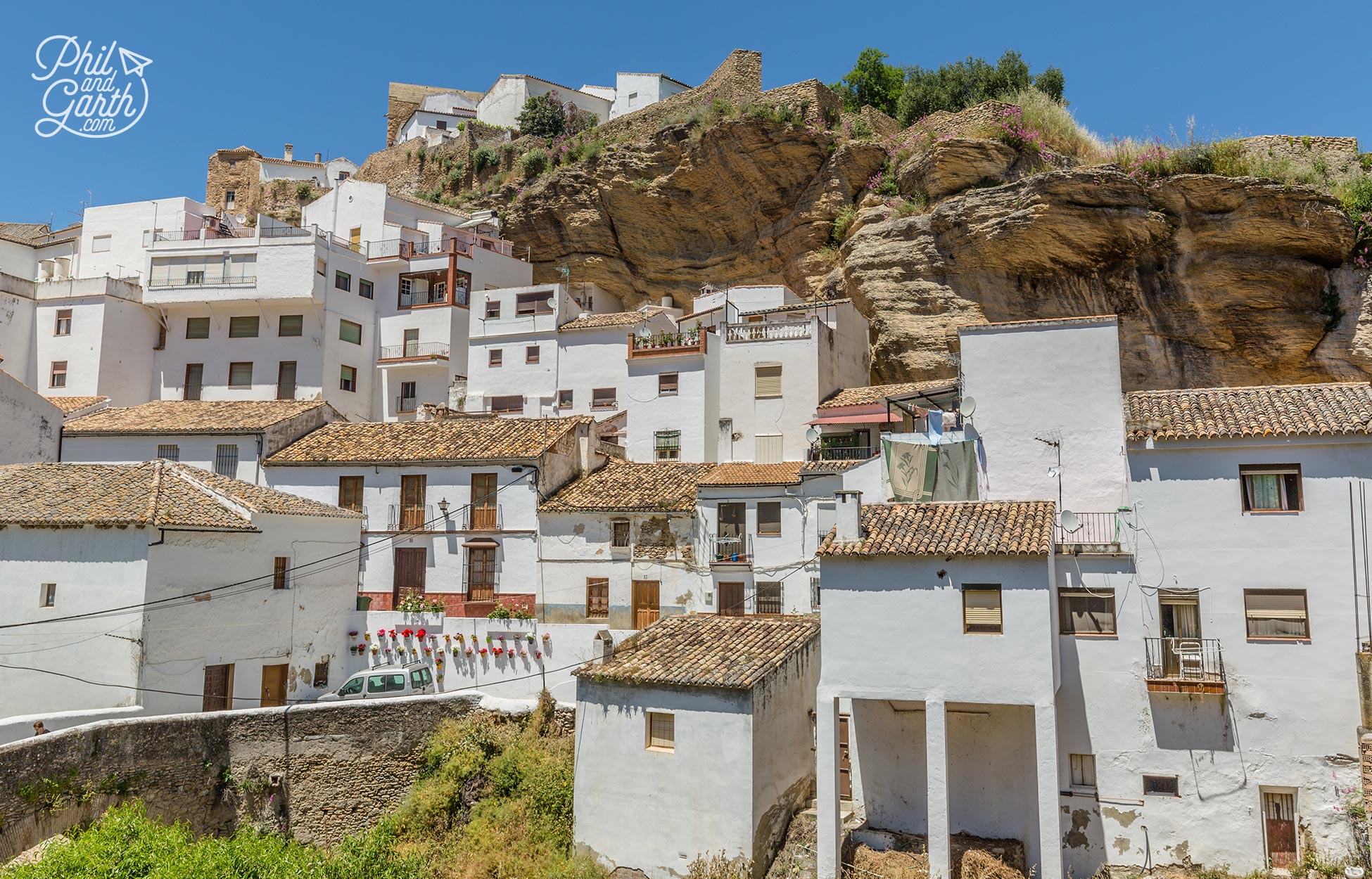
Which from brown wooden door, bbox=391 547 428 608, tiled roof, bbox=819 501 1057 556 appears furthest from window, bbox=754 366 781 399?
tiled roof, bbox=819 501 1057 556

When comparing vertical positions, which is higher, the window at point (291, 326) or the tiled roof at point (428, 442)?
the window at point (291, 326)

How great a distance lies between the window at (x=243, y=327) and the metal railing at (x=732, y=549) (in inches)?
933

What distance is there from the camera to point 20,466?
2723cm

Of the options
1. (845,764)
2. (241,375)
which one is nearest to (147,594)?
(845,764)

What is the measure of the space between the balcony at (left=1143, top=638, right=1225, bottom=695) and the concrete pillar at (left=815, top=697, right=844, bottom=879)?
6207 millimetres

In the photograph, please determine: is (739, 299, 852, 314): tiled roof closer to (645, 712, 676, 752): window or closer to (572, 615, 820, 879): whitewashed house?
(572, 615, 820, 879): whitewashed house

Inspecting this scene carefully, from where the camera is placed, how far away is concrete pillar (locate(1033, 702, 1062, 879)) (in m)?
17.7

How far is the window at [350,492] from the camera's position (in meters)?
30.6

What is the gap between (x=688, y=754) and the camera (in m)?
19.0

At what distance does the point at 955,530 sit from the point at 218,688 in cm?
1817

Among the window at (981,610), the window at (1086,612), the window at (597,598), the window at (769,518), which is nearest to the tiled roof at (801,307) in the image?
the window at (769,518)

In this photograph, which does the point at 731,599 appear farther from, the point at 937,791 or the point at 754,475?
the point at 937,791

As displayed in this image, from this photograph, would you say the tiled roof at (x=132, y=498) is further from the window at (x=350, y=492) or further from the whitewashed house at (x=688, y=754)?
the whitewashed house at (x=688, y=754)

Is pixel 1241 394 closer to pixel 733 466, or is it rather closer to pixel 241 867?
pixel 733 466
